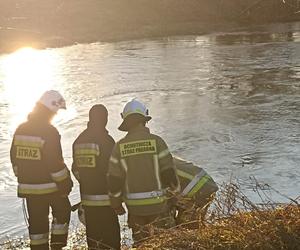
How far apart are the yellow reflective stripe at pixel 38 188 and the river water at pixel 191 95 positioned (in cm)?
198

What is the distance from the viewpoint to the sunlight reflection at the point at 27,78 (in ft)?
51.7

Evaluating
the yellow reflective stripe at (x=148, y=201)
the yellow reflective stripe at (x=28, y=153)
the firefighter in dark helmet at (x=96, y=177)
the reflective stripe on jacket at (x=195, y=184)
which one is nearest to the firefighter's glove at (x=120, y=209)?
the yellow reflective stripe at (x=148, y=201)

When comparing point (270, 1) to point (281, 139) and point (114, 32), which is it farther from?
point (281, 139)

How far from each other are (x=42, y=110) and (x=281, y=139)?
6.62 m

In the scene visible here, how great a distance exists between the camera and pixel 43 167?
539cm

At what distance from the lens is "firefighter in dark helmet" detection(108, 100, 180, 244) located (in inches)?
195

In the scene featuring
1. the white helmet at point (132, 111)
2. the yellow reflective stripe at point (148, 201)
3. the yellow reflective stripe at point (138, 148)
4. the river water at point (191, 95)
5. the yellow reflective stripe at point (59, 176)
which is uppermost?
the white helmet at point (132, 111)

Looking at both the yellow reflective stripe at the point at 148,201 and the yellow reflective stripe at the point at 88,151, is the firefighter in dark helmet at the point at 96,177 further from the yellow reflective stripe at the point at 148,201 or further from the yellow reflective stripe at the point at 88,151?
the yellow reflective stripe at the point at 148,201

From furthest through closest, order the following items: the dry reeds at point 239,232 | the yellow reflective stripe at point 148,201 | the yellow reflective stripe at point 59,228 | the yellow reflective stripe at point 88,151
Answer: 1. the yellow reflective stripe at point 59,228
2. the yellow reflective stripe at point 88,151
3. the yellow reflective stripe at point 148,201
4. the dry reeds at point 239,232

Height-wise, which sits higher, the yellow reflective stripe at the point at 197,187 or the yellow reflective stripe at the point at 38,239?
the yellow reflective stripe at the point at 197,187

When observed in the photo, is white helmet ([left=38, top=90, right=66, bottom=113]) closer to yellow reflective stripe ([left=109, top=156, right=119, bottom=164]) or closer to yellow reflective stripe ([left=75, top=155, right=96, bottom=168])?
yellow reflective stripe ([left=75, top=155, right=96, bottom=168])

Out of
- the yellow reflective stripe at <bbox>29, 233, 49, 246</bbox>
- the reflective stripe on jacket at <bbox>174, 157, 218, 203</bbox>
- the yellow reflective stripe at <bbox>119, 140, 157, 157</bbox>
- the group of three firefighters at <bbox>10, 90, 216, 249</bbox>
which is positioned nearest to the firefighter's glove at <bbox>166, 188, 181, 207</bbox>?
the group of three firefighters at <bbox>10, 90, 216, 249</bbox>

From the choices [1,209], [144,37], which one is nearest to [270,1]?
[144,37]

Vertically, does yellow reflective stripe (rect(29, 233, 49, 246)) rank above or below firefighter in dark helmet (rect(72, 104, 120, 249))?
below
